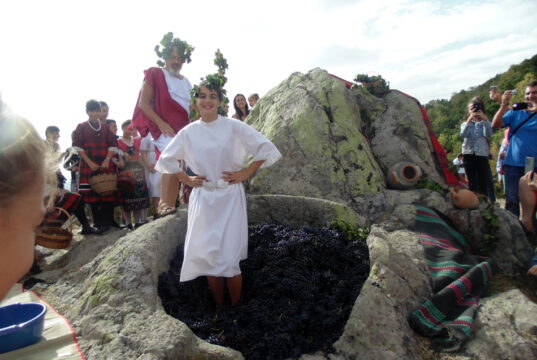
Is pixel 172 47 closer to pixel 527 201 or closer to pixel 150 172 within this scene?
pixel 150 172

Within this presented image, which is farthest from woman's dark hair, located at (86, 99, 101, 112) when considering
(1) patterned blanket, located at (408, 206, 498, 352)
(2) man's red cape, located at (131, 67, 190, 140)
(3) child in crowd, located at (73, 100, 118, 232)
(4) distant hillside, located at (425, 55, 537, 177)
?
(4) distant hillside, located at (425, 55, 537, 177)

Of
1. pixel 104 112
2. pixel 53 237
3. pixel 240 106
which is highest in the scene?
pixel 240 106

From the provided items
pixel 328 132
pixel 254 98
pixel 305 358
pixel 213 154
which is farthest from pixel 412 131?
pixel 305 358

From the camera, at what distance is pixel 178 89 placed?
4.20 metres

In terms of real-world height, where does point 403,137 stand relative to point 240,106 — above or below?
below

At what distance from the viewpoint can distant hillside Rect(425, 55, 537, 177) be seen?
15.9 meters

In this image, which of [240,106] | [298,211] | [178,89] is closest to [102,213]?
[178,89]

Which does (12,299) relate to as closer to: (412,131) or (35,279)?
(35,279)

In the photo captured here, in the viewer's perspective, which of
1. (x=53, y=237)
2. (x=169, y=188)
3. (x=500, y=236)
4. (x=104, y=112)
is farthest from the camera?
(x=104, y=112)

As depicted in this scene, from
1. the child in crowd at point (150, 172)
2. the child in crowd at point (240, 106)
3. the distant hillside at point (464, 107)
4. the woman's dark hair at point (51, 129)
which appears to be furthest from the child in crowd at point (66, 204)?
the distant hillside at point (464, 107)

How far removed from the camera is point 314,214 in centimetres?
379

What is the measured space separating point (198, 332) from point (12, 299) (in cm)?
223

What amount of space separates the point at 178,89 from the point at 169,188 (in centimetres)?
129

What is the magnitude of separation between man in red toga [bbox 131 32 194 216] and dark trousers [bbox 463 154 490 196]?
4620 mm
